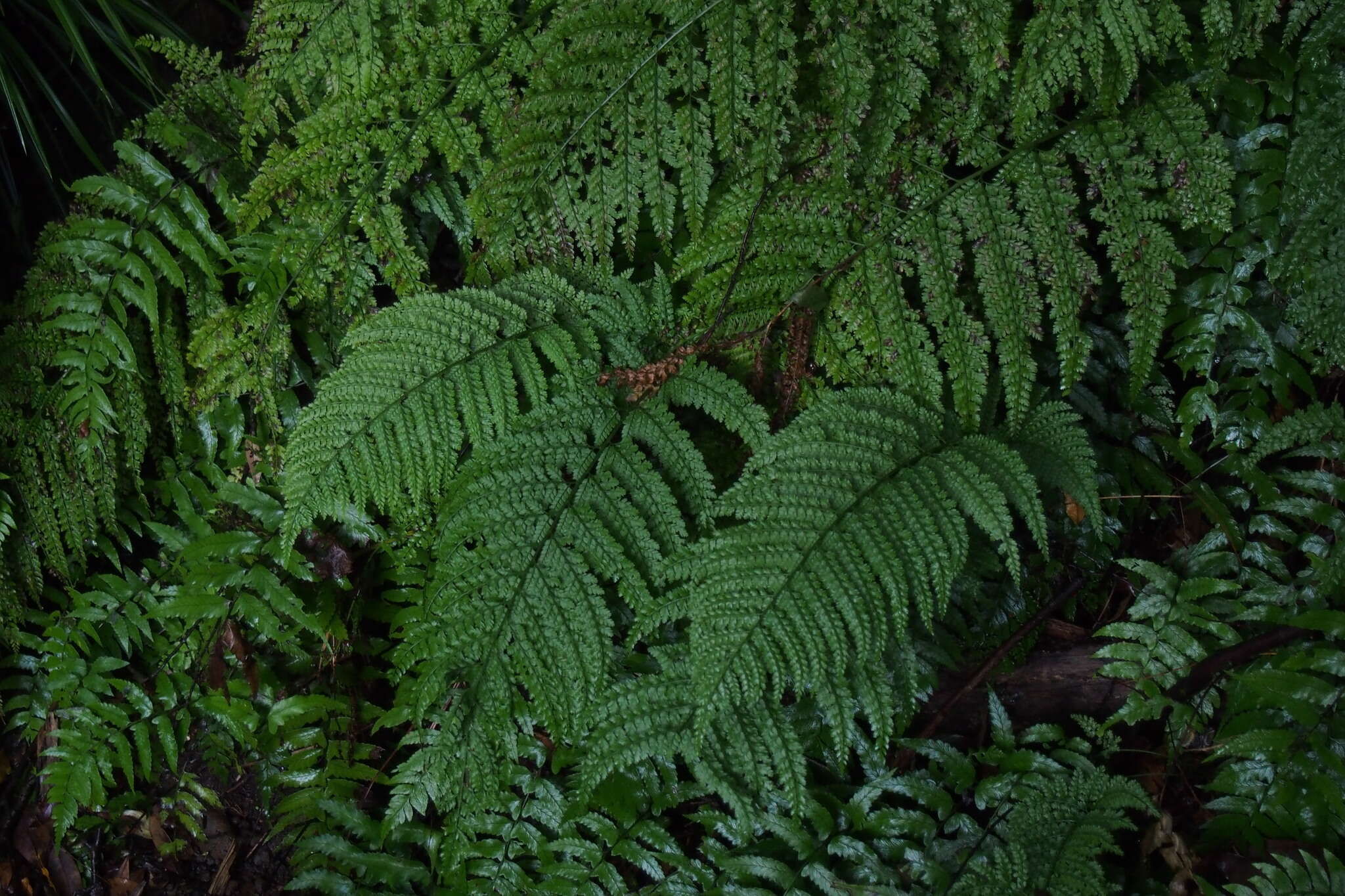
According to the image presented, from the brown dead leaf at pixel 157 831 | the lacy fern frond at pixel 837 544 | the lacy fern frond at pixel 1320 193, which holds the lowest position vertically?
the brown dead leaf at pixel 157 831

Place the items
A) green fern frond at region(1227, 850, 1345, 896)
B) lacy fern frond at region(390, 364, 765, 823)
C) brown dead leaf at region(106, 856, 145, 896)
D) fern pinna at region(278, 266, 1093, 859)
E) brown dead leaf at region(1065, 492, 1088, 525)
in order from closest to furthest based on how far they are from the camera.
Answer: green fern frond at region(1227, 850, 1345, 896) → fern pinna at region(278, 266, 1093, 859) → lacy fern frond at region(390, 364, 765, 823) → brown dead leaf at region(1065, 492, 1088, 525) → brown dead leaf at region(106, 856, 145, 896)

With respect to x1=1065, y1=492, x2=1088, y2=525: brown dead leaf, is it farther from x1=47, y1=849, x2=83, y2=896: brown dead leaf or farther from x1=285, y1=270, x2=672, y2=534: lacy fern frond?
x1=47, y1=849, x2=83, y2=896: brown dead leaf

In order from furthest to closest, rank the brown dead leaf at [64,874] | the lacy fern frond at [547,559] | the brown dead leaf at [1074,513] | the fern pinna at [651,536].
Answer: the brown dead leaf at [64,874]
the brown dead leaf at [1074,513]
the lacy fern frond at [547,559]
the fern pinna at [651,536]

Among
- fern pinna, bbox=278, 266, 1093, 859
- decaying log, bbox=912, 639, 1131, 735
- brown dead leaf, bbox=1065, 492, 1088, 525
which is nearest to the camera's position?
fern pinna, bbox=278, 266, 1093, 859

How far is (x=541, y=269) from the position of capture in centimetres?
241

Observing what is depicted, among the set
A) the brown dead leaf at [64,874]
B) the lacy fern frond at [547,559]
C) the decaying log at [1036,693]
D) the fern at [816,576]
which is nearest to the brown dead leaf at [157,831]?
the brown dead leaf at [64,874]

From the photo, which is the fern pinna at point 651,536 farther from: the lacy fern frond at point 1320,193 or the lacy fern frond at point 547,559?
the lacy fern frond at point 1320,193

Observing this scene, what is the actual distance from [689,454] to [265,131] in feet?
4.97

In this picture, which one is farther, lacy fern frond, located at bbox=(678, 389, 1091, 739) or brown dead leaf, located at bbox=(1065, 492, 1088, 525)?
brown dead leaf, located at bbox=(1065, 492, 1088, 525)

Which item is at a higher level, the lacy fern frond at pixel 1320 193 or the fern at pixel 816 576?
the lacy fern frond at pixel 1320 193

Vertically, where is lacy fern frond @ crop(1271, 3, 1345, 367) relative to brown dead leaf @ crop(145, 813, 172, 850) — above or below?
above

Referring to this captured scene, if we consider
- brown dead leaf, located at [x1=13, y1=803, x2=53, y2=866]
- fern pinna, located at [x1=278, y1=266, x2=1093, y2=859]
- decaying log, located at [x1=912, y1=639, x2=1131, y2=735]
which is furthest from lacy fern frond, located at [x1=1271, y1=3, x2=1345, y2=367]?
brown dead leaf, located at [x1=13, y1=803, x2=53, y2=866]

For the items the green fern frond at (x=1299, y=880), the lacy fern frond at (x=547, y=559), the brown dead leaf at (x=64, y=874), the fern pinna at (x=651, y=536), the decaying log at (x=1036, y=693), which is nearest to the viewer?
the green fern frond at (x=1299, y=880)

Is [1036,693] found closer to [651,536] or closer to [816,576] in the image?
[816,576]
